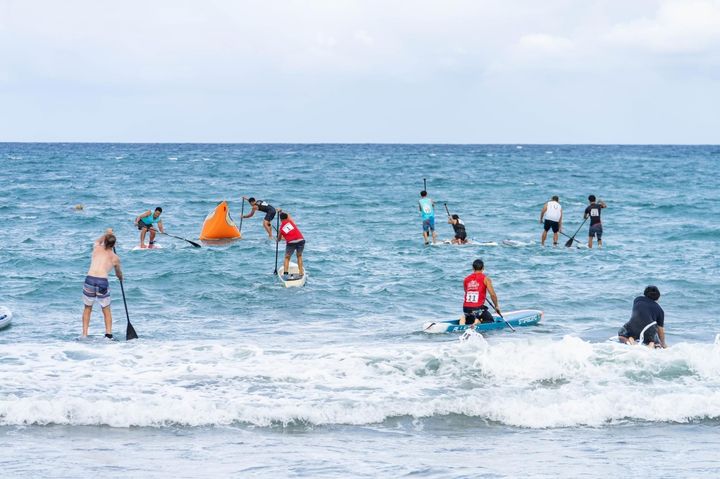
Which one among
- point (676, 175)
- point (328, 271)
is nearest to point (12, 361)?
point (328, 271)

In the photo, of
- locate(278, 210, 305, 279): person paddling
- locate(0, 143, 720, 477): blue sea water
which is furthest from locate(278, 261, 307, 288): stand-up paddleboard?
locate(0, 143, 720, 477): blue sea water

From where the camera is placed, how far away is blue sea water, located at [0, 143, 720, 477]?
374 inches

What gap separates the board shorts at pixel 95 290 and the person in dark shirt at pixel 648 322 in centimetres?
829

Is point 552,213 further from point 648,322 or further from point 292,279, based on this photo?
point 648,322

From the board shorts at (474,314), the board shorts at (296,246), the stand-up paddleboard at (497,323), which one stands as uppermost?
the board shorts at (296,246)

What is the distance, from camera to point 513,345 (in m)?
13.4

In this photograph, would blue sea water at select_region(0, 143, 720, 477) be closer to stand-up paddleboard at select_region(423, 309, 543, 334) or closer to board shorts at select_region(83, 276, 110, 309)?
stand-up paddleboard at select_region(423, 309, 543, 334)

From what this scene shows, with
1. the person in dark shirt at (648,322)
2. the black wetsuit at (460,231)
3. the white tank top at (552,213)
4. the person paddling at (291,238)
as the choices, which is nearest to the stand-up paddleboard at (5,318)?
the person paddling at (291,238)

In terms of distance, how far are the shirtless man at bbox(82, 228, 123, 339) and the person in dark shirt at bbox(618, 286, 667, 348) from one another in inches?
319

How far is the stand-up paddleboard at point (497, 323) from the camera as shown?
15.5 m

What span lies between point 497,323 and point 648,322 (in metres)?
3.17

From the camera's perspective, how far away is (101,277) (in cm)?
1457

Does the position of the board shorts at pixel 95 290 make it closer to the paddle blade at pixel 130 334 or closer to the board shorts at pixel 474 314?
the paddle blade at pixel 130 334

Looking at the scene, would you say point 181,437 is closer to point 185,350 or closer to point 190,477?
point 190,477
